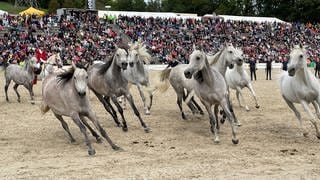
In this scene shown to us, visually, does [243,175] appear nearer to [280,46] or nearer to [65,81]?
[65,81]

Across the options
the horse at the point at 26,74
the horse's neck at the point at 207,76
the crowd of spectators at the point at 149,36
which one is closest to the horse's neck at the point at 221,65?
the horse's neck at the point at 207,76

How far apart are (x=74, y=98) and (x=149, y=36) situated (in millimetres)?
33760

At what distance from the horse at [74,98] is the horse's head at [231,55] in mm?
3489

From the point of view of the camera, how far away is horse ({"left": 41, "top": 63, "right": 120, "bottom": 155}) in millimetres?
8781

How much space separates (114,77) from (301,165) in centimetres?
518

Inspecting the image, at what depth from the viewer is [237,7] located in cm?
8475

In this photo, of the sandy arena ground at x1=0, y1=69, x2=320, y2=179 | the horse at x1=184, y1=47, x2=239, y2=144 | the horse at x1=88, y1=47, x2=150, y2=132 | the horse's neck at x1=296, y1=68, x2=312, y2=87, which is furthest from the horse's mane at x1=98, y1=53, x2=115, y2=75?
the horse's neck at x1=296, y1=68, x2=312, y2=87

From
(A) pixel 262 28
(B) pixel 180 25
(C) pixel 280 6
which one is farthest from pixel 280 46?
(C) pixel 280 6

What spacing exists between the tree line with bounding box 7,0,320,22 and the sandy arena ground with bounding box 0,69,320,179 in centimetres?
6767

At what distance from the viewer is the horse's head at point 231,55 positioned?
10.8 m

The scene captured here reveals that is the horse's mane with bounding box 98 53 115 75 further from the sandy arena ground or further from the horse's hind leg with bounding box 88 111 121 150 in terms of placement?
the horse's hind leg with bounding box 88 111 121 150

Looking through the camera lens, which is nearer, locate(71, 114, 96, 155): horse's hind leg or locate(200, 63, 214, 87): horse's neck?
locate(71, 114, 96, 155): horse's hind leg

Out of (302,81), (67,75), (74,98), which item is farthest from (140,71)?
(302,81)

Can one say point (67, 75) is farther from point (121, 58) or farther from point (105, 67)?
point (105, 67)
